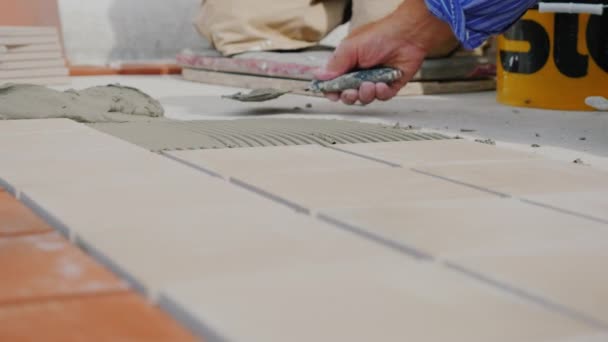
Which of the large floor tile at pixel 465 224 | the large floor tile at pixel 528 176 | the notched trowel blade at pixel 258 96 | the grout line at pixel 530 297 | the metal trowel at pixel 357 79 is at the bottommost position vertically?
the notched trowel blade at pixel 258 96

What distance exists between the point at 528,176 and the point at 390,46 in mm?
1128

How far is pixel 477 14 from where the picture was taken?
2316 mm

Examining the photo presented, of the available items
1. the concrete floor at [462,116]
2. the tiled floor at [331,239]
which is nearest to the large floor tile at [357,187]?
the tiled floor at [331,239]

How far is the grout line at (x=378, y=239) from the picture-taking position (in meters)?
0.92

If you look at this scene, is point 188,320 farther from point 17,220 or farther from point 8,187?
point 8,187

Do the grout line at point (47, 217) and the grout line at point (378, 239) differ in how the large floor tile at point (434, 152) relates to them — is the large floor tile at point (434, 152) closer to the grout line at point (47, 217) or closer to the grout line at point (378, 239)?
the grout line at point (378, 239)

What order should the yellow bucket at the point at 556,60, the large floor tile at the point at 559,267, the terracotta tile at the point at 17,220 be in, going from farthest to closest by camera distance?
the yellow bucket at the point at 556,60 < the terracotta tile at the point at 17,220 < the large floor tile at the point at 559,267

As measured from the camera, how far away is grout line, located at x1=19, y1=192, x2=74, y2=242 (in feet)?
3.28

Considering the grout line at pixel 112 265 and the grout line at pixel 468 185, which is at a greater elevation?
the grout line at pixel 112 265

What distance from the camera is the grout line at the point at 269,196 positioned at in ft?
3.65

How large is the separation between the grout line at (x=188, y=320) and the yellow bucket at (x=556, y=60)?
2.16m

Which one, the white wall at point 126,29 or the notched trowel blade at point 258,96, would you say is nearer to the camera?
the notched trowel blade at point 258,96

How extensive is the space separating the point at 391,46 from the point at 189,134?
0.85 m

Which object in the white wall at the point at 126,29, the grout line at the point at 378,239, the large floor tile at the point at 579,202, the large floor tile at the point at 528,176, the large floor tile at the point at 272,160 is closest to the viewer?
the grout line at the point at 378,239
